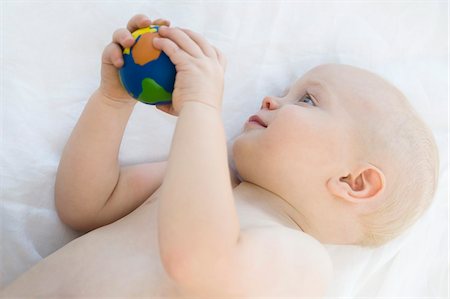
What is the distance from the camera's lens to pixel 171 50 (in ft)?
3.37

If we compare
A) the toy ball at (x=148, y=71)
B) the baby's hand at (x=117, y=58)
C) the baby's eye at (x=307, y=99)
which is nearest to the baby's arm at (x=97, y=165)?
the baby's hand at (x=117, y=58)

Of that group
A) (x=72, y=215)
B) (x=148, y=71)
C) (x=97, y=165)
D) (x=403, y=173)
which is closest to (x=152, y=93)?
(x=148, y=71)

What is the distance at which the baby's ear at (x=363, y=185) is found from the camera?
1.20m

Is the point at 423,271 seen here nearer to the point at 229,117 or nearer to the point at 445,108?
the point at 445,108

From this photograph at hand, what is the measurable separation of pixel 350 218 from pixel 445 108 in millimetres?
506

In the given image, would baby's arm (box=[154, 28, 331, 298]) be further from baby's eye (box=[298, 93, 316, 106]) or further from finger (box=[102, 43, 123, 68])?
baby's eye (box=[298, 93, 316, 106])

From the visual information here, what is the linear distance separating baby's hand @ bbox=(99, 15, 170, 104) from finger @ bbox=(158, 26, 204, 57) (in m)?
0.06

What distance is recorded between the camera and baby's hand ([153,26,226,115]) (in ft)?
3.33

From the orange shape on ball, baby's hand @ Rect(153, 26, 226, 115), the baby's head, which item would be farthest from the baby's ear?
the orange shape on ball

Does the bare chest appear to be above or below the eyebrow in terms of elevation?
below

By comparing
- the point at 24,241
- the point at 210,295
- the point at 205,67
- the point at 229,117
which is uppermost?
the point at 205,67

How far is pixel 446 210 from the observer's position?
4.96 feet

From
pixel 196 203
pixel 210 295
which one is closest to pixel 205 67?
pixel 196 203

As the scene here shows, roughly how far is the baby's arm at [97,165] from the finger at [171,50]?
6.3 inches
